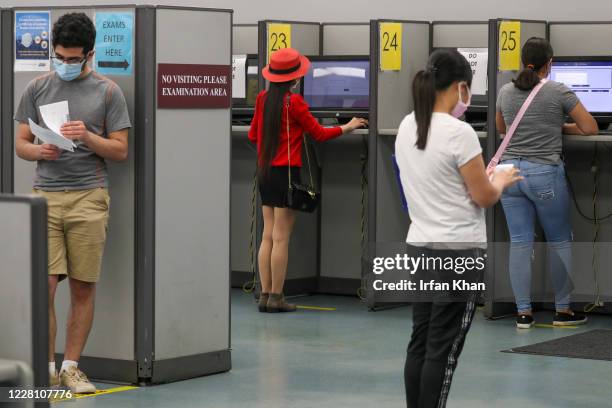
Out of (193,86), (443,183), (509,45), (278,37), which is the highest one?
(278,37)

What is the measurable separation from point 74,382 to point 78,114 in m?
1.04

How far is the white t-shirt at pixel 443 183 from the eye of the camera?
142 inches

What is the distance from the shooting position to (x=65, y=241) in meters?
4.72

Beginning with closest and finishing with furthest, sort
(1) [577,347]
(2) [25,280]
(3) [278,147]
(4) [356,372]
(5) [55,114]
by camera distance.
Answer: (2) [25,280] → (5) [55,114] → (4) [356,372] → (1) [577,347] → (3) [278,147]

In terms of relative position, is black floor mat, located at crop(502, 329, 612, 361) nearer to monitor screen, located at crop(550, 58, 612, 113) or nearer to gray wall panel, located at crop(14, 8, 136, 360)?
monitor screen, located at crop(550, 58, 612, 113)

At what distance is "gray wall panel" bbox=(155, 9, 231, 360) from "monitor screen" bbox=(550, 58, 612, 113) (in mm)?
2402

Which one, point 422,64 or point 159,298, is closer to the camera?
point 159,298

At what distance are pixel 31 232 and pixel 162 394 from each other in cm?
258

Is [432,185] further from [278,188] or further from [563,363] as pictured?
[278,188]

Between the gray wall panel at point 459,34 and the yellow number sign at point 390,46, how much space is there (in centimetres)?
45

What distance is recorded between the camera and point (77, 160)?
15.4 ft

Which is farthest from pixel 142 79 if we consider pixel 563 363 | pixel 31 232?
pixel 31 232

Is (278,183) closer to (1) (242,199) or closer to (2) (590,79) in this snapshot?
(1) (242,199)

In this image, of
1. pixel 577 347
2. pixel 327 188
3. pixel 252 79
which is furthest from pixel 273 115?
pixel 577 347
